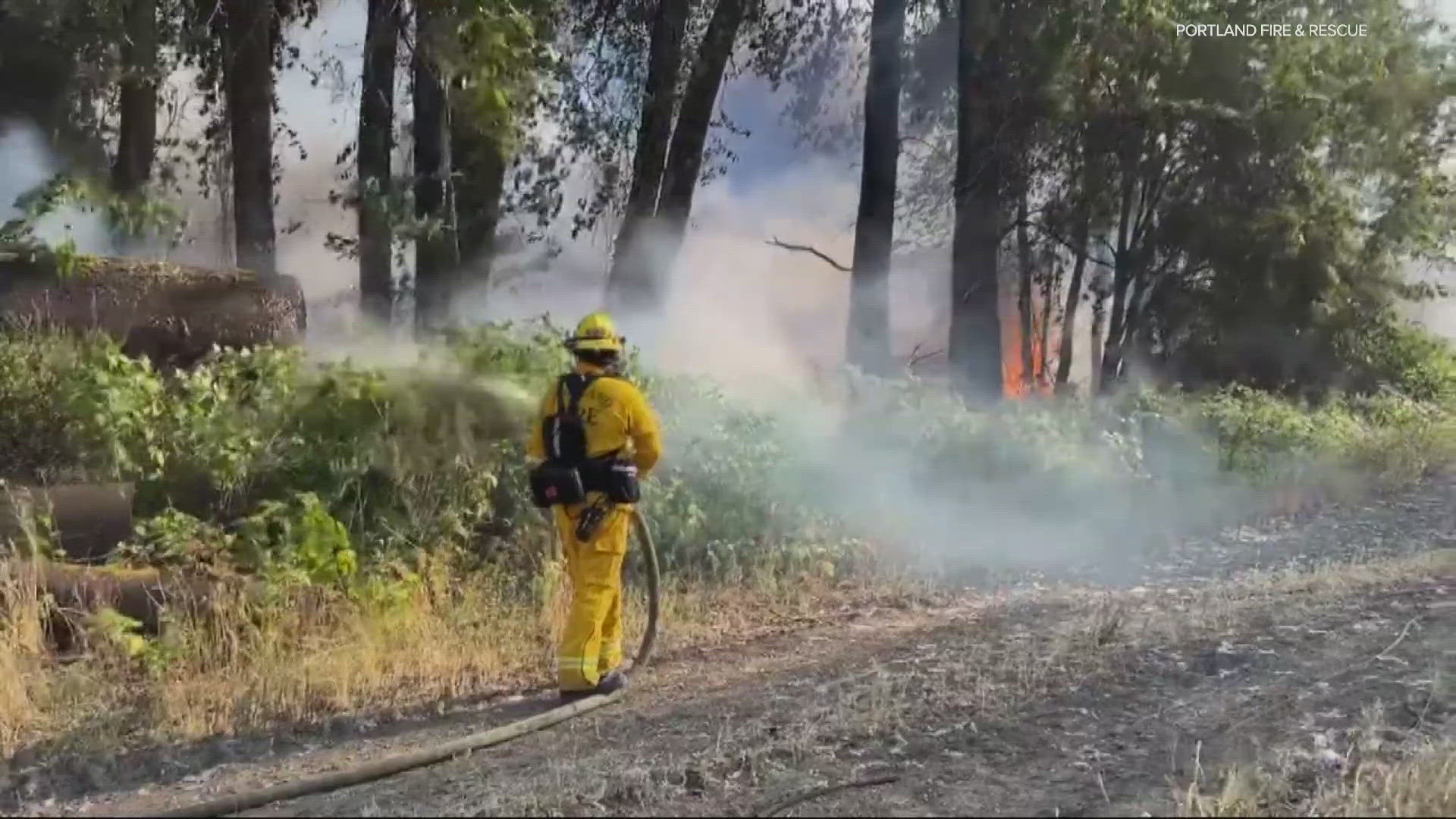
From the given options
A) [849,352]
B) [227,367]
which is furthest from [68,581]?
[849,352]

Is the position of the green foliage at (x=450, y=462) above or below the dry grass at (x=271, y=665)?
above

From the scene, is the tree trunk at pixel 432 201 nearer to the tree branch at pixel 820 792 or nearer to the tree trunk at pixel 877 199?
the tree trunk at pixel 877 199

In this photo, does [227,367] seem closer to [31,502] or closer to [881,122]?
[31,502]

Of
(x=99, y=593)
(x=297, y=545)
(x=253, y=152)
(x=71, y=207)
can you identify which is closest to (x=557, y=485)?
(x=297, y=545)

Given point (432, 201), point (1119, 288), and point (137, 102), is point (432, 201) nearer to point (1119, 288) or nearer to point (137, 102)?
point (137, 102)

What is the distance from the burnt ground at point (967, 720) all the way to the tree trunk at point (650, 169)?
583cm

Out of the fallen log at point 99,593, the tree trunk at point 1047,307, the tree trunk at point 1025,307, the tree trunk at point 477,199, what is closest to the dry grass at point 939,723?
the fallen log at point 99,593

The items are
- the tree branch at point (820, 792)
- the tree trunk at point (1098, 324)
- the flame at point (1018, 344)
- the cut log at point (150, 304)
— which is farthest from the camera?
the tree trunk at point (1098, 324)

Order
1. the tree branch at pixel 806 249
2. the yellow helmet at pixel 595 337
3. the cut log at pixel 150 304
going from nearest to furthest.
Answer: the yellow helmet at pixel 595 337, the cut log at pixel 150 304, the tree branch at pixel 806 249

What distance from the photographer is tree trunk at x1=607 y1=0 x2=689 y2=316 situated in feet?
42.4

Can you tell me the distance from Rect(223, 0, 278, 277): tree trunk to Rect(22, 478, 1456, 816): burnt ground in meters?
6.58

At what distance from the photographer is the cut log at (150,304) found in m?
8.44

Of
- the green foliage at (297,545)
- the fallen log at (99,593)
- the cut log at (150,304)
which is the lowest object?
the fallen log at (99,593)

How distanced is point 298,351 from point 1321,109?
1350 centimetres
